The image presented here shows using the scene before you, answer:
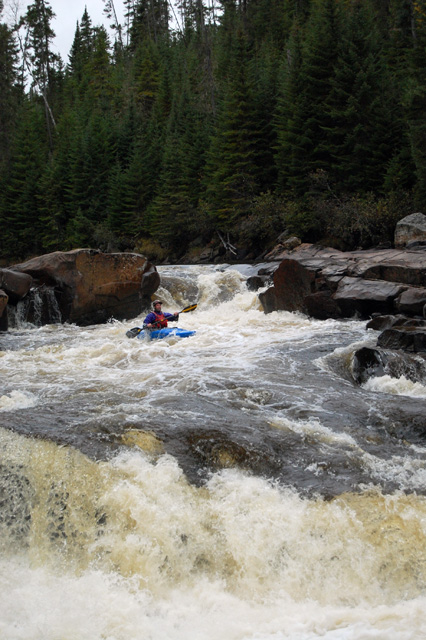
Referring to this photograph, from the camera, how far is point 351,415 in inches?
282

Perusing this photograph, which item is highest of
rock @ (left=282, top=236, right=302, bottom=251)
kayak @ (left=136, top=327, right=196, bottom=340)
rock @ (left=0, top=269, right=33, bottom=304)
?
rock @ (left=282, top=236, right=302, bottom=251)

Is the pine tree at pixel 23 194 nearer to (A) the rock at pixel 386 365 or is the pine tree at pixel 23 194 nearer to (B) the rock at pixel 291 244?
(B) the rock at pixel 291 244

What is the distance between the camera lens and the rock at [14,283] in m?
14.7

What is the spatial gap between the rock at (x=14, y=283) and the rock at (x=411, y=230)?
12412 mm

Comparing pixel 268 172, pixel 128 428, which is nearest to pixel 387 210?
pixel 268 172

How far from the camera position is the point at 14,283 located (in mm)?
14688

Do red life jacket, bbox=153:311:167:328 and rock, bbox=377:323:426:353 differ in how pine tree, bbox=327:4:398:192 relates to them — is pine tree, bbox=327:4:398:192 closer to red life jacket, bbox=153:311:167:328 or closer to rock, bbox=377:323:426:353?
red life jacket, bbox=153:311:167:328

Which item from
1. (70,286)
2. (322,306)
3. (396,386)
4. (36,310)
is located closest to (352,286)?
(322,306)

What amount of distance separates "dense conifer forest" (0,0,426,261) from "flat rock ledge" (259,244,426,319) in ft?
27.5

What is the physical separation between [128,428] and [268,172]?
27027 mm

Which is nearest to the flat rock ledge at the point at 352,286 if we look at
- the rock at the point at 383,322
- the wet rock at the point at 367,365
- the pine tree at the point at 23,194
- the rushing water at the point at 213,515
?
the rock at the point at 383,322

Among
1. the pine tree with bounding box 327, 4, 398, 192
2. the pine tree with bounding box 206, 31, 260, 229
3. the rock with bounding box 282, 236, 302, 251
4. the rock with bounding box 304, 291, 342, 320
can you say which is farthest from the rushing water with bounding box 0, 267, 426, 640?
the pine tree with bounding box 206, 31, 260, 229

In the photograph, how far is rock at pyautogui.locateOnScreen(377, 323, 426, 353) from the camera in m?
9.51

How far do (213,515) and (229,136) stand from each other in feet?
94.6
